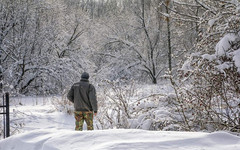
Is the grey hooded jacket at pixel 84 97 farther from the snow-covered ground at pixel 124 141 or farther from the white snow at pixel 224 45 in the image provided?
the white snow at pixel 224 45

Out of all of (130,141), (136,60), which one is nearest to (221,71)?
(130,141)

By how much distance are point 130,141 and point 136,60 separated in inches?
744

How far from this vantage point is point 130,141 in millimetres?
2342

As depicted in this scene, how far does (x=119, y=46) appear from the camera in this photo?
2261cm

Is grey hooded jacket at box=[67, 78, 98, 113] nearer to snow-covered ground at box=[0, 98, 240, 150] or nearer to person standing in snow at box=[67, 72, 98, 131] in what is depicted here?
person standing in snow at box=[67, 72, 98, 131]

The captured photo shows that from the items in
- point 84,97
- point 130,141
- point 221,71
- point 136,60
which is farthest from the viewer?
point 136,60

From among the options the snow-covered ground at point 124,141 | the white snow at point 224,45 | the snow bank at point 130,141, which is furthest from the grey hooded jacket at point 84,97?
the white snow at point 224,45

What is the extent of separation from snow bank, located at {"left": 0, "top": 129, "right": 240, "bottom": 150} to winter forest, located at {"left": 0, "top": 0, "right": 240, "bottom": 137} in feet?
4.67

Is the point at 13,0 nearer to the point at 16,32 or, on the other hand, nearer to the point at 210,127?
the point at 16,32

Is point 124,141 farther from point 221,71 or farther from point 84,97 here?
point 84,97

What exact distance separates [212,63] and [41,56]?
12.2 metres

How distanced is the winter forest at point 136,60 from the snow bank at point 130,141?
1424mm

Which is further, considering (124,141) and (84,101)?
(84,101)

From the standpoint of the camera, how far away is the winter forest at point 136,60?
4.05 metres
